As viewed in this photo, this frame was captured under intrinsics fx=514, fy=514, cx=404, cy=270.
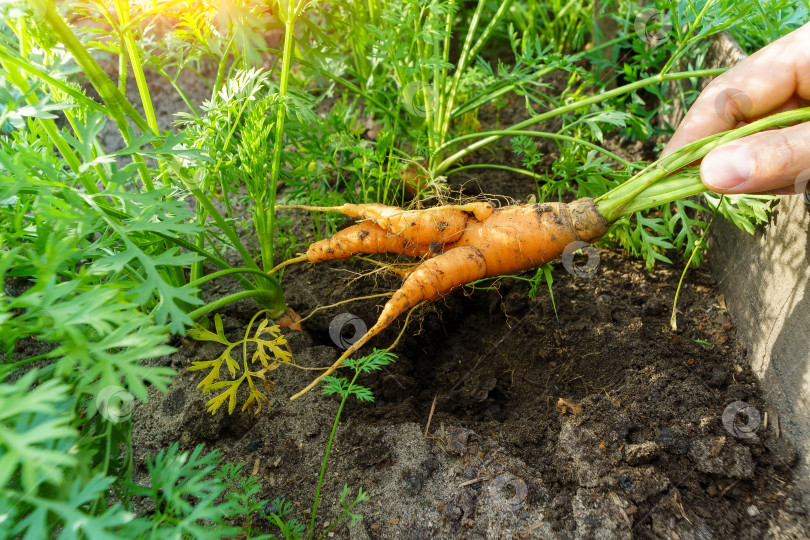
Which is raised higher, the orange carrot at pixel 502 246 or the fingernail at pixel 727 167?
the fingernail at pixel 727 167

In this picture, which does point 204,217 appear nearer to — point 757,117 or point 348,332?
point 348,332

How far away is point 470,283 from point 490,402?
0.44 m

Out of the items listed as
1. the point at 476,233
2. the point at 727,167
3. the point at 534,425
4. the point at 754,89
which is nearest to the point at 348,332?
the point at 476,233

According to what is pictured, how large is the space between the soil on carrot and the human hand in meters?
0.52

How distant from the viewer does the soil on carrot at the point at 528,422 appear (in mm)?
1275

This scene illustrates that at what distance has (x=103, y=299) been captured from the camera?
0.87m

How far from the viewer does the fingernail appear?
1280mm

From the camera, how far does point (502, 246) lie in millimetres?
1792

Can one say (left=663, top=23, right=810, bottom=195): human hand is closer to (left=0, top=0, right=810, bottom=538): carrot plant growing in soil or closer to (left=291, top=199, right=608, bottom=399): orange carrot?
(left=0, top=0, right=810, bottom=538): carrot plant growing in soil

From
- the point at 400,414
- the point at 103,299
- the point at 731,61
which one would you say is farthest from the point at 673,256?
the point at 103,299

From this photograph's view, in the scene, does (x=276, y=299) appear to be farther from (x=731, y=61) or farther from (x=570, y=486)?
(x=731, y=61)

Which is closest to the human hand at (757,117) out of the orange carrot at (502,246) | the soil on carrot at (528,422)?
the orange carrot at (502,246)

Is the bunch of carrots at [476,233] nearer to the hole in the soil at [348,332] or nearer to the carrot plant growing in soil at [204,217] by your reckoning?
the carrot plant growing in soil at [204,217]

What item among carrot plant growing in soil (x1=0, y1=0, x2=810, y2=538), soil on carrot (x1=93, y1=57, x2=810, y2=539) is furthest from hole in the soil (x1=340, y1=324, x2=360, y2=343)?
carrot plant growing in soil (x1=0, y1=0, x2=810, y2=538)
